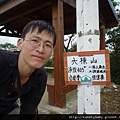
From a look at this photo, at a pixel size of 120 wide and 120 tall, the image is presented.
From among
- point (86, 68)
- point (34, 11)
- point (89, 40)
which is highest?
point (34, 11)

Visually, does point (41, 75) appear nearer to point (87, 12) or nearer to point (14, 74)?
point (14, 74)

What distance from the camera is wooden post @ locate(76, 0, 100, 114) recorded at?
3.85ft

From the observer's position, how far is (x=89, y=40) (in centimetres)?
118

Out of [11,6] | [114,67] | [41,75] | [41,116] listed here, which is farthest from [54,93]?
[114,67]

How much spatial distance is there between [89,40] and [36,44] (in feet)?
1.57

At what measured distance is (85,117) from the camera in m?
1.23

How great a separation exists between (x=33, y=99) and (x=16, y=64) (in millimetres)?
515

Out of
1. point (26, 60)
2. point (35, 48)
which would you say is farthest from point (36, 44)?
point (26, 60)

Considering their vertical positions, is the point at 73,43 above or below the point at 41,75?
above

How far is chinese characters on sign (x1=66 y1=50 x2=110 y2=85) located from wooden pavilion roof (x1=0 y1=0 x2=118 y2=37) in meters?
2.06

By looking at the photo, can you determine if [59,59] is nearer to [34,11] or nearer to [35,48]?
[35,48]

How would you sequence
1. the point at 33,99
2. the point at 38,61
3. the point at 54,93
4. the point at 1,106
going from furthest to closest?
the point at 54,93 < the point at 33,99 < the point at 1,106 < the point at 38,61

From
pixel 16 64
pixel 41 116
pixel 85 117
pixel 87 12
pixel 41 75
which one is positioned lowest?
pixel 41 116

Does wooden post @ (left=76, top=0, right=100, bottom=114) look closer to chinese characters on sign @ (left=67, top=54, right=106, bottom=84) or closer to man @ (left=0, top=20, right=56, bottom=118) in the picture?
chinese characters on sign @ (left=67, top=54, right=106, bottom=84)
